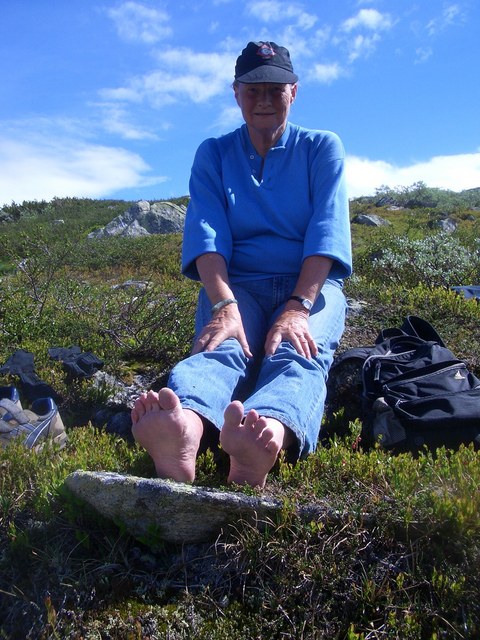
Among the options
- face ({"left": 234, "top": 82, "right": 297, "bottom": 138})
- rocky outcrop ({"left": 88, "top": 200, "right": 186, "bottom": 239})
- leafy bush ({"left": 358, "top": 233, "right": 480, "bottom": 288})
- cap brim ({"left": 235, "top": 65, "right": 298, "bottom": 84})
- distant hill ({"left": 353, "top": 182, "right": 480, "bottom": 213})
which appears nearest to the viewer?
cap brim ({"left": 235, "top": 65, "right": 298, "bottom": 84})

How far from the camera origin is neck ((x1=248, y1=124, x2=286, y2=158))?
12.5 ft

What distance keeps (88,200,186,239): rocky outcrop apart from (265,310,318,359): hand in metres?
17.0

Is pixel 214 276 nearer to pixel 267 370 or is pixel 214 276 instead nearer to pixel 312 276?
pixel 312 276

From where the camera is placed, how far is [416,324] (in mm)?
4207

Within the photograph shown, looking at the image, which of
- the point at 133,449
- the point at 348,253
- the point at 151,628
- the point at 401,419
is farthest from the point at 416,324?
the point at 151,628

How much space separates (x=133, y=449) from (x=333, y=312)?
139 cm

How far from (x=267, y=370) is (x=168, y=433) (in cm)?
71

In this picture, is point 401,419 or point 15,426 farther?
point 15,426

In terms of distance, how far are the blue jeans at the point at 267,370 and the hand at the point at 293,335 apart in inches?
1.4

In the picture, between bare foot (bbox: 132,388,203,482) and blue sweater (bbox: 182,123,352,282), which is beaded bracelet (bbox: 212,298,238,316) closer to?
blue sweater (bbox: 182,123,352,282)

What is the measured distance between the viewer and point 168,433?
96.4 inches

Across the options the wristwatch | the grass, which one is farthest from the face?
the grass

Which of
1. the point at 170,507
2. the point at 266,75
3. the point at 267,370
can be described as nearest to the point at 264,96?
the point at 266,75

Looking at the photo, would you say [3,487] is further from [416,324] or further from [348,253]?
[416,324]
